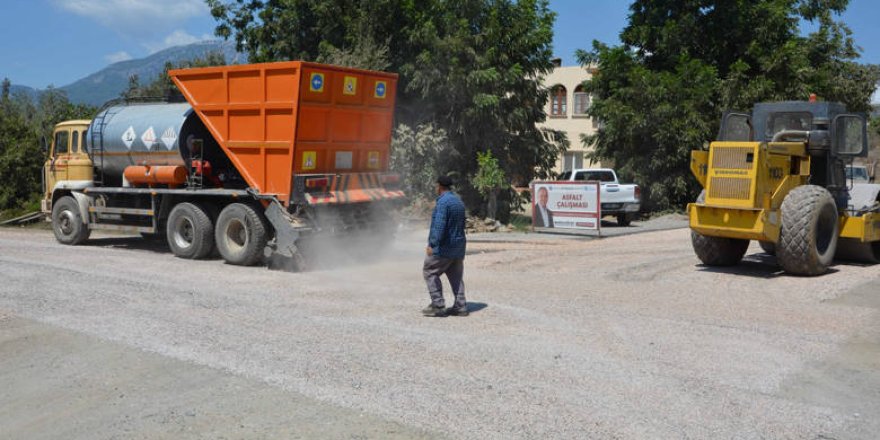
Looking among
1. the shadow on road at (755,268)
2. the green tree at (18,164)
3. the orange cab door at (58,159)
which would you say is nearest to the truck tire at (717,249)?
the shadow on road at (755,268)

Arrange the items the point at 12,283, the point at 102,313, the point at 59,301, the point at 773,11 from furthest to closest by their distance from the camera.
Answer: the point at 773,11 < the point at 12,283 < the point at 59,301 < the point at 102,313

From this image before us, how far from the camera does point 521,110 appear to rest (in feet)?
74.6

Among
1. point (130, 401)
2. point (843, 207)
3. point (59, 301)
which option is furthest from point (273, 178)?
point (843, 207)

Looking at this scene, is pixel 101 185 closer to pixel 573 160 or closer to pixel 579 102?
pixel 573 160

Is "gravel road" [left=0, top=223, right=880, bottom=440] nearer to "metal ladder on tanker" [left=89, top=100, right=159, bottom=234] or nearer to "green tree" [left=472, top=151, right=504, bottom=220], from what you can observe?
"metal ladder on tanker" [left=89, top=100, right=159, bottom=234]

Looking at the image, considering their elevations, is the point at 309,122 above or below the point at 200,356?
above

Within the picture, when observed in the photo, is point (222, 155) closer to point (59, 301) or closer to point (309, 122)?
point (309, 122)

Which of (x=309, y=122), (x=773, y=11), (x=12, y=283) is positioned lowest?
(x=12, y=283)

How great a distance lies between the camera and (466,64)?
72.5 ft

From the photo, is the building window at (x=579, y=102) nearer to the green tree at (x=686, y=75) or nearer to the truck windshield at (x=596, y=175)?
the green tree at (x=686, y=75)

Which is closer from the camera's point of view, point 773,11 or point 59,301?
point 59,301

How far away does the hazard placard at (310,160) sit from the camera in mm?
13062

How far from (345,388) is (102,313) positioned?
439 cm

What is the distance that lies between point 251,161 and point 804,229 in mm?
8901
